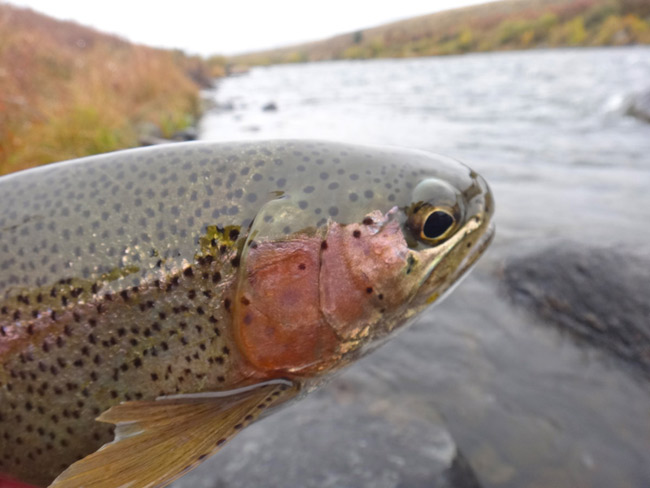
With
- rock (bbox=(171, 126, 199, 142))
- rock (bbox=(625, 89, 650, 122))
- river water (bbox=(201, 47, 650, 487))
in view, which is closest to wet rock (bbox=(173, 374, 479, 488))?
river water (bbox=(201, 47, 650, 487))

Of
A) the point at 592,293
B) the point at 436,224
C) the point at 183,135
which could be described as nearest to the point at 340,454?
the point at 436,224

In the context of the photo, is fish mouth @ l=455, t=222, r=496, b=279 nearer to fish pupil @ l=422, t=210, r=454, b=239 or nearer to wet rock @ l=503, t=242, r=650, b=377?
fish pupil @ l=422, t=210, r=454, b=239

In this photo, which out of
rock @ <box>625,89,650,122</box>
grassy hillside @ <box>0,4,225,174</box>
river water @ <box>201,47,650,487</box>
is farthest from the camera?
rock @ <box>625,89,650,122</box>

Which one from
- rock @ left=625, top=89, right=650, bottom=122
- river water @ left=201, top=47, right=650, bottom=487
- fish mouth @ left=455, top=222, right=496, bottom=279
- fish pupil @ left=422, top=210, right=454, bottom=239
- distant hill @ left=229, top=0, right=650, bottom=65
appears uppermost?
distant hill @ left=229, top=0, right=650, bottom=65

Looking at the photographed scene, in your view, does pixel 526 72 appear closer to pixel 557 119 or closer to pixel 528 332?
pixel 557 119

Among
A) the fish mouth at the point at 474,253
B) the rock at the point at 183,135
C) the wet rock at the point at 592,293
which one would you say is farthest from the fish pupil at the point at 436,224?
the rock at the point at 183,135

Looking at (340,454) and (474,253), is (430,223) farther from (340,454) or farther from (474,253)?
(340,454)
